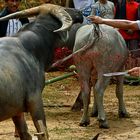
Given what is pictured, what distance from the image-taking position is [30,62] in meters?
6.79

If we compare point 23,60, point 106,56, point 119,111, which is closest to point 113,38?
point 106,56

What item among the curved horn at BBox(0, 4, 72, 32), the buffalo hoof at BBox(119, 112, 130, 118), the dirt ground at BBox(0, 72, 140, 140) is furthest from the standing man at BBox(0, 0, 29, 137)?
the buffalo hoof at BBox(119, 112, 130, 118)

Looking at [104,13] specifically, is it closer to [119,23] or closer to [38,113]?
[119,23]

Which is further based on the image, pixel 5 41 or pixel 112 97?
pixel 112 97

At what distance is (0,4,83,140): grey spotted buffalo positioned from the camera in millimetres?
6461

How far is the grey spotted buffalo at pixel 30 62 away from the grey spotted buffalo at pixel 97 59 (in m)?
1.72

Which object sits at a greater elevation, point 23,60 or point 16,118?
point 23,60

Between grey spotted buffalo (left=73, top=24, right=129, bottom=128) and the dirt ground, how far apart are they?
29 centimetres

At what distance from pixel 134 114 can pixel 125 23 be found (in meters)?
3.47

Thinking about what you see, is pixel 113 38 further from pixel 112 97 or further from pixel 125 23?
pixel 112 97

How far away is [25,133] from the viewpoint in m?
7.09

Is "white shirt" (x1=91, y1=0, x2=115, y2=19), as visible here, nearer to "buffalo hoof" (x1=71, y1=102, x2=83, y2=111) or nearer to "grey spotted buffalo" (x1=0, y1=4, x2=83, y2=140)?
"buffalo hoof" (x1=71, y1=102, x2=83, y2=111)

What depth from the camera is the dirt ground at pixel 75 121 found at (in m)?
8.48

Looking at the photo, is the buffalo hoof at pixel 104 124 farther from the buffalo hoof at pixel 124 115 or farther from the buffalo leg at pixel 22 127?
the buffalo leg at pixel 22 127
